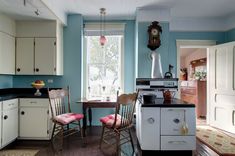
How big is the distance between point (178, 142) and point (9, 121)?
2.72 m

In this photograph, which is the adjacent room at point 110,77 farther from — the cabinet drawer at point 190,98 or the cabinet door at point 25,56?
the cabinet drawer at point 190,98

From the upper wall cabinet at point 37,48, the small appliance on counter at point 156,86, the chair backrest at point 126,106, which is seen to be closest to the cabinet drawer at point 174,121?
the chair backrest at point 126,106

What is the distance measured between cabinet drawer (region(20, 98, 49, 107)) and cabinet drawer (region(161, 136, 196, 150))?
212 cm

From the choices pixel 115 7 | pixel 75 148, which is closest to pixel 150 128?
pixel 75 148

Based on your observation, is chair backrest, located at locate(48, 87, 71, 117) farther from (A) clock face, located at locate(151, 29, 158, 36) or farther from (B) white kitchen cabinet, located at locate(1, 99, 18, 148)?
(A) clock face, located at locate(151, 29, 158, 36)

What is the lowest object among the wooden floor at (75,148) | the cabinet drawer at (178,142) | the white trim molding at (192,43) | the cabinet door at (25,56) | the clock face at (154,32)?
the wooden floor at (75,148)

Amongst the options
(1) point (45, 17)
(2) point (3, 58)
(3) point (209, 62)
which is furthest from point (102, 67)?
(3) point (209, 62)

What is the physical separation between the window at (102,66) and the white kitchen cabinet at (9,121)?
1.60m

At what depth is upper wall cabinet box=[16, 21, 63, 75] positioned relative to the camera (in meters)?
3.80

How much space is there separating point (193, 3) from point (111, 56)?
6.71 feet

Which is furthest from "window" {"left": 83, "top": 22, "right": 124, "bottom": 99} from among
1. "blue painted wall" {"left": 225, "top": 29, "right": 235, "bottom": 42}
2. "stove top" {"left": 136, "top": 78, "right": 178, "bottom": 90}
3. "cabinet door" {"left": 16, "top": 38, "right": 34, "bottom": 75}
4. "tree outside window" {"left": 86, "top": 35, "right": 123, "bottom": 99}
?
"blue painted wall" {"left": 225, "top": 29, "right": 235, "bottom": 42}

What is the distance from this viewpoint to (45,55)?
12.5 feet

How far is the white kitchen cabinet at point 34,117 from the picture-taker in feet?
11.3

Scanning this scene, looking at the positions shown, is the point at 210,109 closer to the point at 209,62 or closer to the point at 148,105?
the point at 209,62
